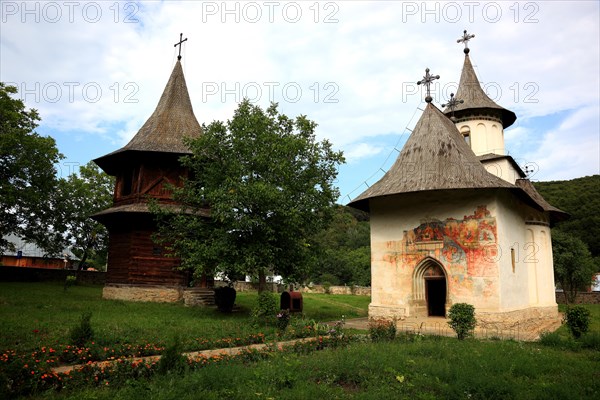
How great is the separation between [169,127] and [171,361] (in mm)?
18335

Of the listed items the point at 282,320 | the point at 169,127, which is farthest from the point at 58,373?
the point at 169,127

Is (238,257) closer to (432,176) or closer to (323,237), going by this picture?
(432,176)

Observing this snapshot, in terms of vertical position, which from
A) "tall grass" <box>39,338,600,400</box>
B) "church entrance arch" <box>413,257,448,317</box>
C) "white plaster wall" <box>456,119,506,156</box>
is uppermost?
"white plaster wall" <box>456,119,506,156</box>

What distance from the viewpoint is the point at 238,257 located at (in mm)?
15734

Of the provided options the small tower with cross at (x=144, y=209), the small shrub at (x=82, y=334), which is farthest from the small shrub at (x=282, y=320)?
the small tower with cross at (x=144, y=209)

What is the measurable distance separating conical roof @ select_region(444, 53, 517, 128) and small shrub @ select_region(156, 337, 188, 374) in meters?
20.8

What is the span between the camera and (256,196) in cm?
1535

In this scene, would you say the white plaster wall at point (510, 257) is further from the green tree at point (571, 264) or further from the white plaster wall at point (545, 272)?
the green tree at point (571, 264)

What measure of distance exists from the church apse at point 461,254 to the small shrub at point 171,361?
10015 mm

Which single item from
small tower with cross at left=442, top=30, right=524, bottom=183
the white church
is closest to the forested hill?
small tower with cross at left=442, top=30, right=524, bottom=183

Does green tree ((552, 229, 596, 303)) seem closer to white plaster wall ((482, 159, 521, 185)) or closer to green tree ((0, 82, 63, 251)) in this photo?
white plaster wall ((482, 159, 521, 185))

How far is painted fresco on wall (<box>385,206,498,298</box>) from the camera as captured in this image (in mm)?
14141

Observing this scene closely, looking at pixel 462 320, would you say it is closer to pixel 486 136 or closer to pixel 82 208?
pixel 486 136

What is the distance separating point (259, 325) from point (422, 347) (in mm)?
6005
